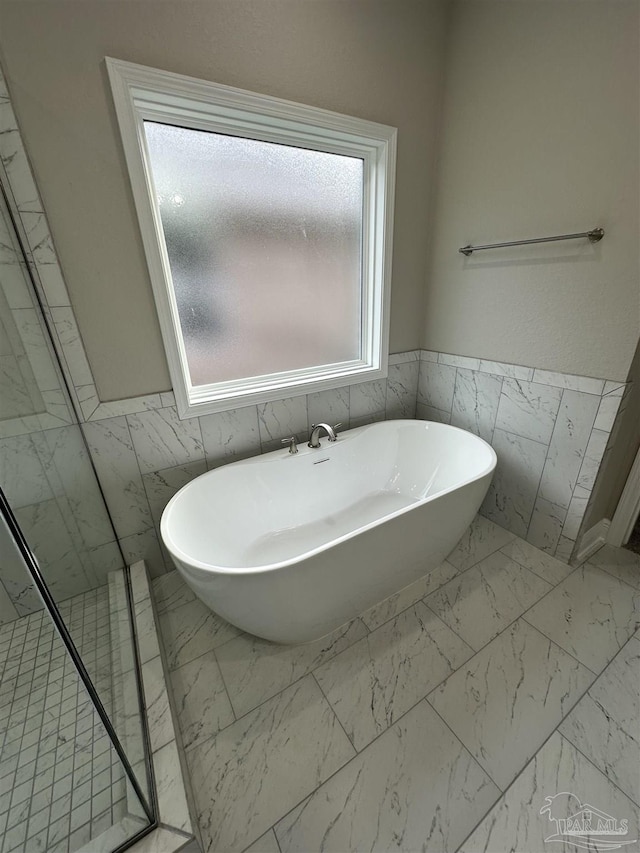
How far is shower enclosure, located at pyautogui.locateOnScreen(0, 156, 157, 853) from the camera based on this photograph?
813 millimetres

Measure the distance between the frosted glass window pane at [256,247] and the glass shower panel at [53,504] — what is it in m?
0.56

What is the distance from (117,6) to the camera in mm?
1085

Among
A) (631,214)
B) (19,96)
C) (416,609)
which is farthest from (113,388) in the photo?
(631,214)

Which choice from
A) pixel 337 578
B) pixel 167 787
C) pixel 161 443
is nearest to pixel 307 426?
pixel 161 443

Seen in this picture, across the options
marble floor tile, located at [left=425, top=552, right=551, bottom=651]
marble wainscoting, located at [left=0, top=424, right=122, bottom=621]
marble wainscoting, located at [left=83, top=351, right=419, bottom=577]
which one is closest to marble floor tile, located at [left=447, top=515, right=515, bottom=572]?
marble floor tile, located at [left=425, top=552, right=551, bottom=651]

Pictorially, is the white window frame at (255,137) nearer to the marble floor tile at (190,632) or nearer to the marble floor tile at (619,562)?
the marble floor tile at (190,632)

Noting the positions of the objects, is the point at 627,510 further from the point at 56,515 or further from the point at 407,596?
the point at 56,515

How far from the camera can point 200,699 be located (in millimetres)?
1214

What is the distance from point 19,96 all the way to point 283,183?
100 centimetres

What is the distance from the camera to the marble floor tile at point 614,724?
1019 millimetres

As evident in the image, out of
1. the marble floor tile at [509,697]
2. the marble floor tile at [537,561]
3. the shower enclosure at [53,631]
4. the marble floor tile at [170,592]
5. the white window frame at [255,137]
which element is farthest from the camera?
the marble floor tile at [537,561]

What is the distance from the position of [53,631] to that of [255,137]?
6.65 ft

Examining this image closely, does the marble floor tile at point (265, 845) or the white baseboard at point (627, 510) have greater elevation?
the white baseboard at point (627, 510)

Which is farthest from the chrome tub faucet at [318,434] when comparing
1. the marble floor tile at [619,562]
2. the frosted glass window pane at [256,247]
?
the marble floor tile at [619,562]
